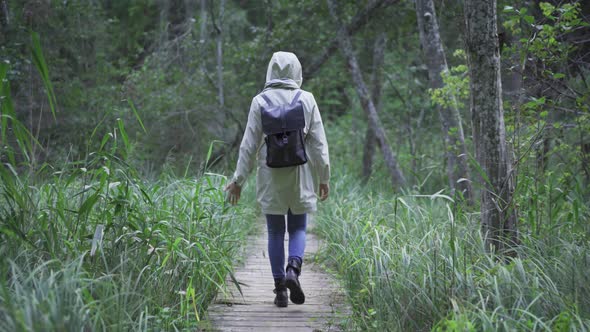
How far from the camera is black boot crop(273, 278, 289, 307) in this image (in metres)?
3.95

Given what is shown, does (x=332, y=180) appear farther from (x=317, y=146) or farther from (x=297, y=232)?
(x=317, y=146)

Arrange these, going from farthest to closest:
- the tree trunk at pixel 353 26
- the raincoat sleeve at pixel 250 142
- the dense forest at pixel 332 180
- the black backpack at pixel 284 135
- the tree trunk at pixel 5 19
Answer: the tree trunk at pixel 353 26 → the tree trunk at pixel 5 19 → the raincoat sleeve at pixel 250 142 → the black backpack at pixel 284 135 → the dense forest at pixel 332 180

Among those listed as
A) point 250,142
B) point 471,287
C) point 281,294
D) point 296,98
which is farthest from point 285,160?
point 471,287

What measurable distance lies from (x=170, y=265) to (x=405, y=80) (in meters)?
9.70

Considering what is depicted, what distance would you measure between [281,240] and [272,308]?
463 mm

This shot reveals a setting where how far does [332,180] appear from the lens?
10789mm

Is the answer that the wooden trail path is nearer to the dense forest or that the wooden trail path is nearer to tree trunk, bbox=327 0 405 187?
the dense forest

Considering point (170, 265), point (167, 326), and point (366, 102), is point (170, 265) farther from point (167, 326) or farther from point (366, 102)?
point (366, 102)

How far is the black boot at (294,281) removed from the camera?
3797mm

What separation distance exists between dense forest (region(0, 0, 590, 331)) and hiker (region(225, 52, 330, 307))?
426 millimetres

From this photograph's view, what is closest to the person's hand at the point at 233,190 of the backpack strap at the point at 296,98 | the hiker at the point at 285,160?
the hiker at the point at 285,160

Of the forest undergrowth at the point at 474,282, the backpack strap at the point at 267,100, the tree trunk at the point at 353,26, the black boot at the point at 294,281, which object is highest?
the tree trunk at the point at 353,26

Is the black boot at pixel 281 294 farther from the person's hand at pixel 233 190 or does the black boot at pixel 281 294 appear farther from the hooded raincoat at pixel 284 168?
the person's hand at pixel 233 190

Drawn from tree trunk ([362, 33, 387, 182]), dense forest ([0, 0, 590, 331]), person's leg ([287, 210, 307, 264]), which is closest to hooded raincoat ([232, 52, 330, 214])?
person's leg ([287, 210, 307, 264])
